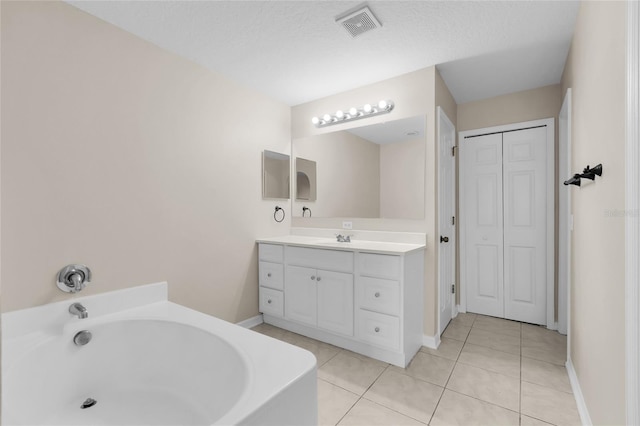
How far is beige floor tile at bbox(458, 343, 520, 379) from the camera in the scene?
2174 millimetres

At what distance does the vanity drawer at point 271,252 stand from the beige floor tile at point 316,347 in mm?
670

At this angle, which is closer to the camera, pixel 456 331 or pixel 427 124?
pixel 427 124

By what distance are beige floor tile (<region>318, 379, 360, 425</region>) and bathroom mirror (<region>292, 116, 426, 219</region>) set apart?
1430 millimetres

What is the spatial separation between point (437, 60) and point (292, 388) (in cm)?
246

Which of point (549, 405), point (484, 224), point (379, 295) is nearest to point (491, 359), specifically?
point (549, 405)

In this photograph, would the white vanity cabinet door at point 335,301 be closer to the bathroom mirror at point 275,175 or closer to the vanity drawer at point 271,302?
the vanity drawer at point 271,302

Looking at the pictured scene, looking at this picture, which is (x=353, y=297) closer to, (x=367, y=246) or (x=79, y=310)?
(x=367, y=246)

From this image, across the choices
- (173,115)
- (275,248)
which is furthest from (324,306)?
(173,115)

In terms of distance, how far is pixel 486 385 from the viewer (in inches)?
78.3

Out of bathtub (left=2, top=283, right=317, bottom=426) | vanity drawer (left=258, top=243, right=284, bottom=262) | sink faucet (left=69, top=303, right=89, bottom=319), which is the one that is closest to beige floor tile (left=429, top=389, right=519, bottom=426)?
bathtub (left=2, top=283, right=317, bottom=426)

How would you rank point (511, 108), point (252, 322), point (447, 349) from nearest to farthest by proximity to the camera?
point (447, 349) < point (252, 322) < point (511, 108)

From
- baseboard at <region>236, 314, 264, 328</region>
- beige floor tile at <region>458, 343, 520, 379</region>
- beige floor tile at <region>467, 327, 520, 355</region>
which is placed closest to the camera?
beige floor tile at <region>458, 343, 520, 379</region>

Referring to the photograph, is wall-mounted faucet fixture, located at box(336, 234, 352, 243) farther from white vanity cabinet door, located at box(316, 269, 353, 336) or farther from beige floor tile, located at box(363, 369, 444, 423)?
beige floor tile, located at box(363, 369, 444, 423)

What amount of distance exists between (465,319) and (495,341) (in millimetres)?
516
